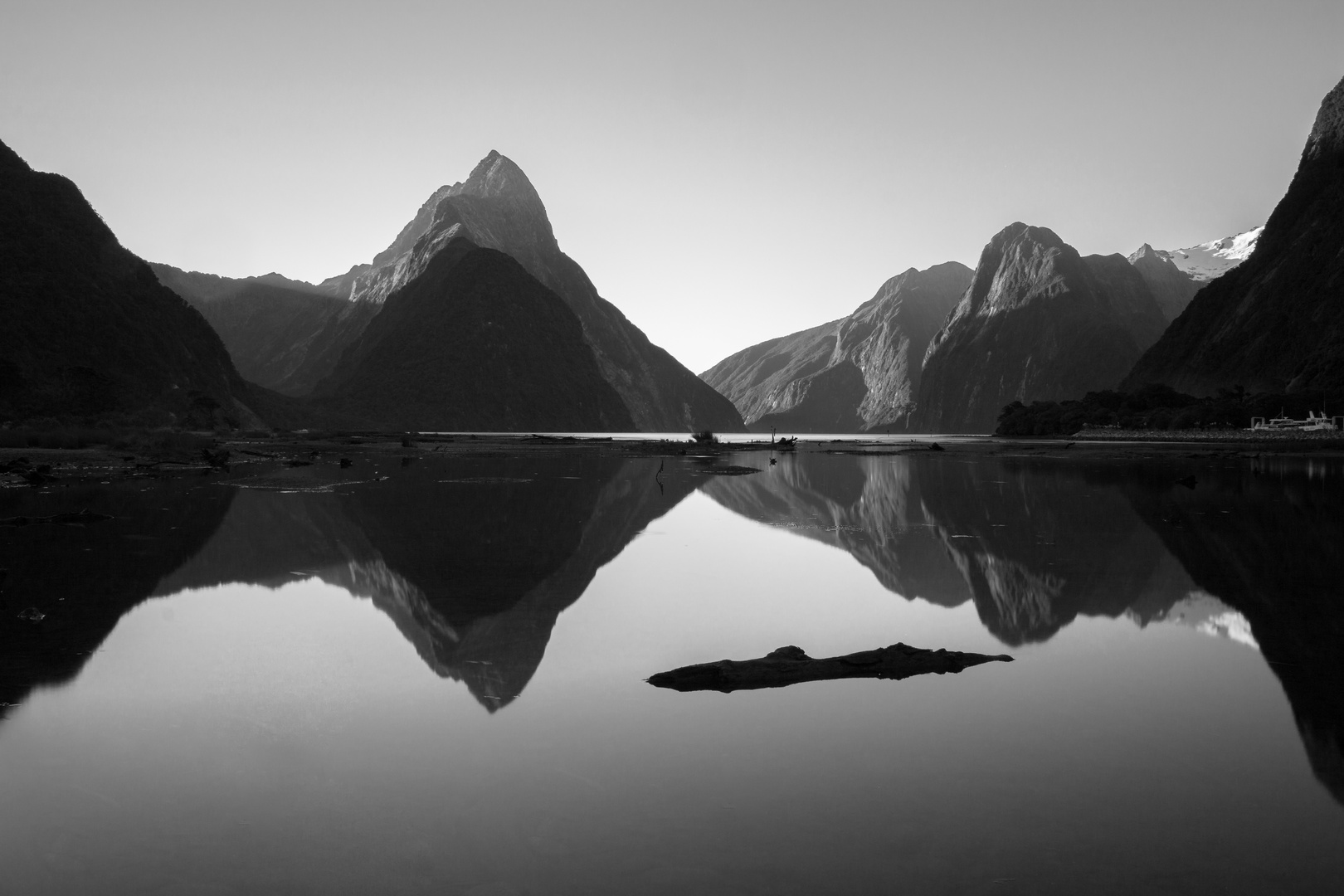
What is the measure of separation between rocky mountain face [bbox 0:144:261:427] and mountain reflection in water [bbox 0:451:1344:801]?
50177mm

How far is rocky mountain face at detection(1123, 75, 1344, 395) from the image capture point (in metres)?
129

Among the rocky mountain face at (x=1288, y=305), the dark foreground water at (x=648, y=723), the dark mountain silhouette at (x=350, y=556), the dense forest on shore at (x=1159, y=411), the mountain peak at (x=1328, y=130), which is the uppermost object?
the mountain peak at (x=1328, y=130)

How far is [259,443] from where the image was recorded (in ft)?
311

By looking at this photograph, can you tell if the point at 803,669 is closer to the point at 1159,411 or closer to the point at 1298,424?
the point at 1298,424

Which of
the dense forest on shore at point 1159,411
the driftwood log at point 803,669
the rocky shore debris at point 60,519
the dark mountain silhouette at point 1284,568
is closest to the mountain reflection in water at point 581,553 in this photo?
the dark mountain silhouette at point 1284,568

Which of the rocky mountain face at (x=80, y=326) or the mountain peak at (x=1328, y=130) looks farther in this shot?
the mountain peak at (x=1328, y=130)

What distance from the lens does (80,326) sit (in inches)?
3725

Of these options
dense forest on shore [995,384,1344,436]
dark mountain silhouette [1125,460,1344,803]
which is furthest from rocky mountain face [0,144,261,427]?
dense forest on shore [995,384,1344,436]

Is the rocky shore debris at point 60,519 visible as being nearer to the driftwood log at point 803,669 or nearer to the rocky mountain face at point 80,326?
the driftwood log at point 803,669

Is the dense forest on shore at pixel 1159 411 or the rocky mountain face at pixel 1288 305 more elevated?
the rocky mountain face at pixel 1288 305

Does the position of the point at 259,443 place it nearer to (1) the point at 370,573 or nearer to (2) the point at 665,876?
(1) the point at 370,573

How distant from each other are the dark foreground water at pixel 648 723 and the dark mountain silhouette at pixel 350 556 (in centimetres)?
15

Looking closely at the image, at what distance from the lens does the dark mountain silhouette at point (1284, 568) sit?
37.0 feet

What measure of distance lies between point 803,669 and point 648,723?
2668mm
